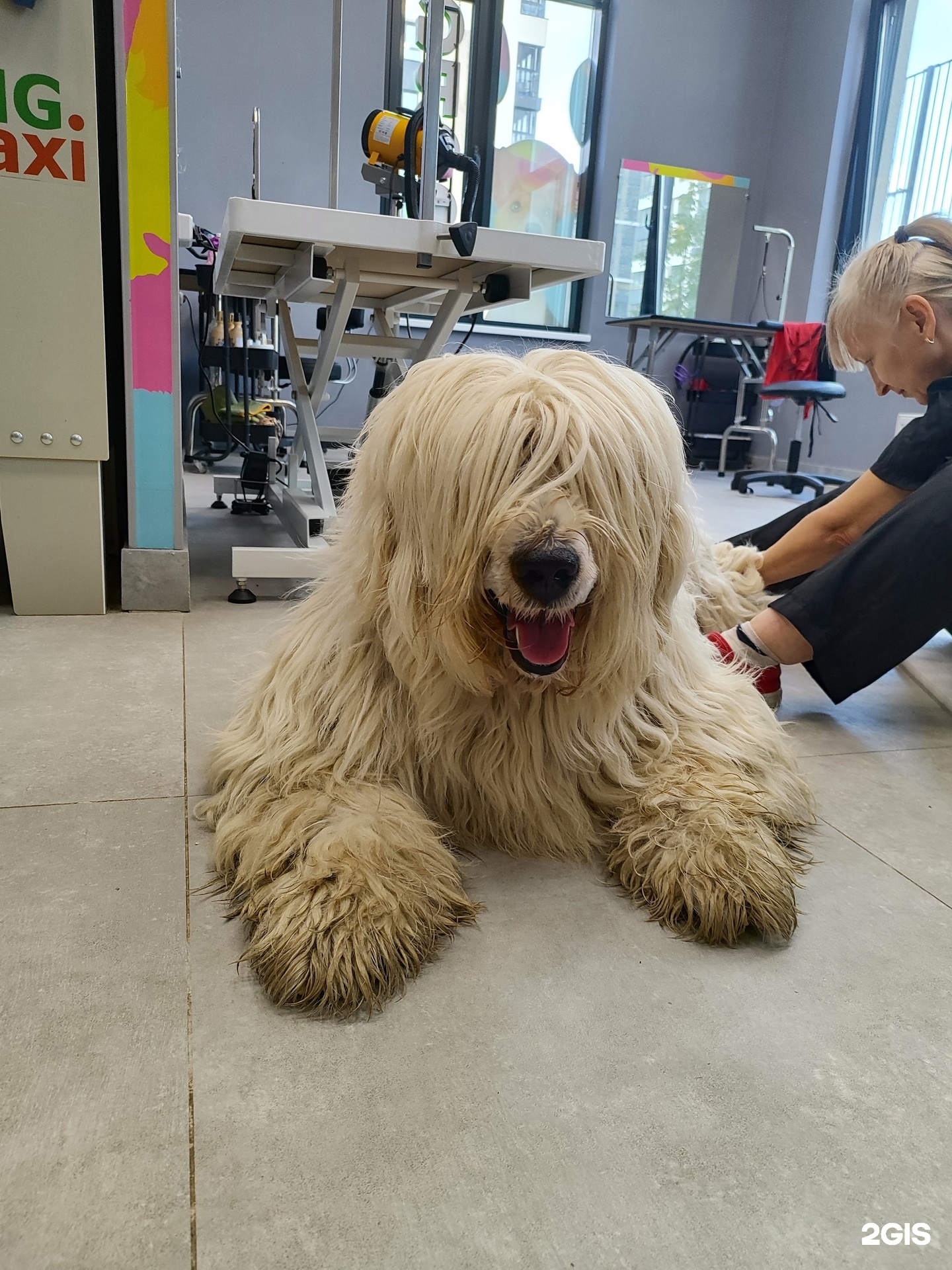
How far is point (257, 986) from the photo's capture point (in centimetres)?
100

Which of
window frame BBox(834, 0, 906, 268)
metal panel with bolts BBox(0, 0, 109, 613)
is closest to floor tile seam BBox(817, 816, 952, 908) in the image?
metal panel with bolts BBox(0, 0, 109, 613)

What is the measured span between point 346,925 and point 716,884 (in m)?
0.48

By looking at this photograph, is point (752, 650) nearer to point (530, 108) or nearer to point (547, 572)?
point (547, 572)

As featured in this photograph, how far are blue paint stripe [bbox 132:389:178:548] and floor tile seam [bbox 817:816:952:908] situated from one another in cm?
181

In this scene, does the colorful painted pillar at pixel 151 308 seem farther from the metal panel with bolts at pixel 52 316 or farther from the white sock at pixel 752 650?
the white sock at pixel 752 650

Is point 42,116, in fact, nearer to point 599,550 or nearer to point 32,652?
point 32,652

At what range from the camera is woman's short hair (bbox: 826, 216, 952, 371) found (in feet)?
6.22

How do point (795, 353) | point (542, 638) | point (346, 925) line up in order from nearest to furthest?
point (346, 925)
point (542, 638)
point (795, 353)

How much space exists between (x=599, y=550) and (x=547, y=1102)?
60cm

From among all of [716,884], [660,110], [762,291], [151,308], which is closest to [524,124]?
[660,110]

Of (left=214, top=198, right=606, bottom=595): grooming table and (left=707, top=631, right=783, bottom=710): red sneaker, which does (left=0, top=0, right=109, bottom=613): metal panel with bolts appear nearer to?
(left=214, top=198, right=606, bottom=595): grooming table

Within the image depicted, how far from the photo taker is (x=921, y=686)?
2307 millimetres

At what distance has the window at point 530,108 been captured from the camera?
7730mm

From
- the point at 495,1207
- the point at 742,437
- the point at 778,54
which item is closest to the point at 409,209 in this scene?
the point at 495,1207
